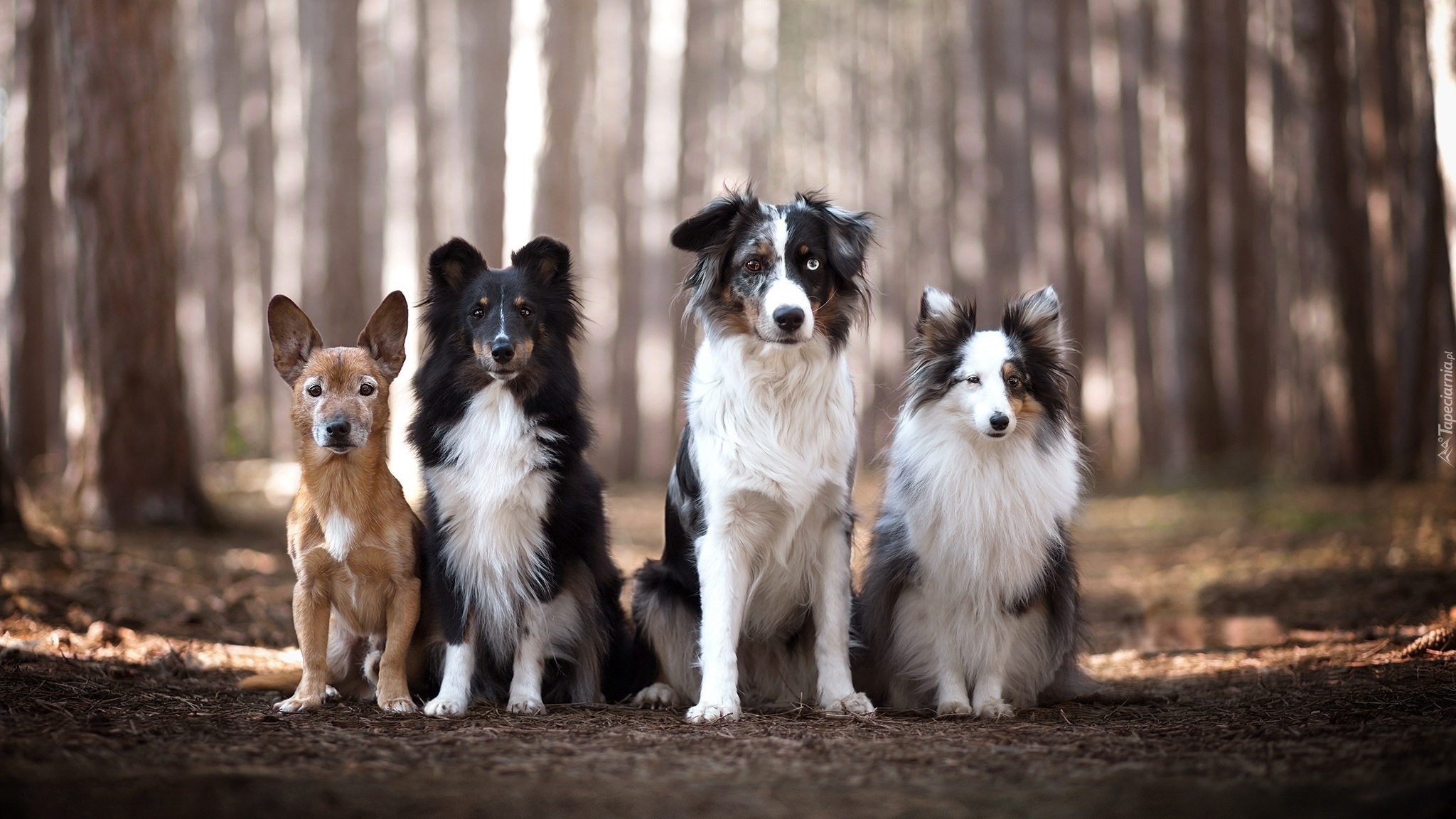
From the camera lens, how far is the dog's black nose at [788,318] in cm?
463

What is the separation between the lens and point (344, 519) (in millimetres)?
4586

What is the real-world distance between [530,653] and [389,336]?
152 centimetres

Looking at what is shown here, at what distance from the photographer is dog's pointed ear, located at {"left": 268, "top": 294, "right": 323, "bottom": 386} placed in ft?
15.7

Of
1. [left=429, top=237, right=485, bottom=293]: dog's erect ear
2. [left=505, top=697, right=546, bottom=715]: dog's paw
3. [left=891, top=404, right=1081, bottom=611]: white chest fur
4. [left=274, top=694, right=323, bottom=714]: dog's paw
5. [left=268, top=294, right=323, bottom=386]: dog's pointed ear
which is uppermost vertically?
[left=429, top=237, right=485, bottom=293]: dog's erect ear

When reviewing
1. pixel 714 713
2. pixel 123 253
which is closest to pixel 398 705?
pixel 714 713

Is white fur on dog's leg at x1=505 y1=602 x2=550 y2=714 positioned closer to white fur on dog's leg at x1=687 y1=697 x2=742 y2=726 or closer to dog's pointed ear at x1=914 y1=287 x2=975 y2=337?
white fur on dog's leg at x1=687 y1=697 x2=742 y2=726

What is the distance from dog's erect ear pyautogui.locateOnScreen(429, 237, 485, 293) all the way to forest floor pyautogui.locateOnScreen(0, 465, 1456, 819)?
184 cm

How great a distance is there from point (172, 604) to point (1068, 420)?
5394 millimetres

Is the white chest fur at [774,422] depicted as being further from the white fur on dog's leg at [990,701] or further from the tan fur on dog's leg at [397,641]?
the tan fur on dog's leg at [397,641]

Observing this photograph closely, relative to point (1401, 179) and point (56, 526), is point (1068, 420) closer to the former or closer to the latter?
point (56, 526)

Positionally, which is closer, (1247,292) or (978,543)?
(978,543)

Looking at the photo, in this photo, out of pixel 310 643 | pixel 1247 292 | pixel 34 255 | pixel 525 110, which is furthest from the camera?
pixel 1247 292

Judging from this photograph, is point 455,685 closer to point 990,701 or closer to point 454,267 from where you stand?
point 454,267

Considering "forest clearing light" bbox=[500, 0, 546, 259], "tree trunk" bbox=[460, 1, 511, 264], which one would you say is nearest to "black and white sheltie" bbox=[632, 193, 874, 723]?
"forest clearing light" bbox=[500, 0, 546, 259]
